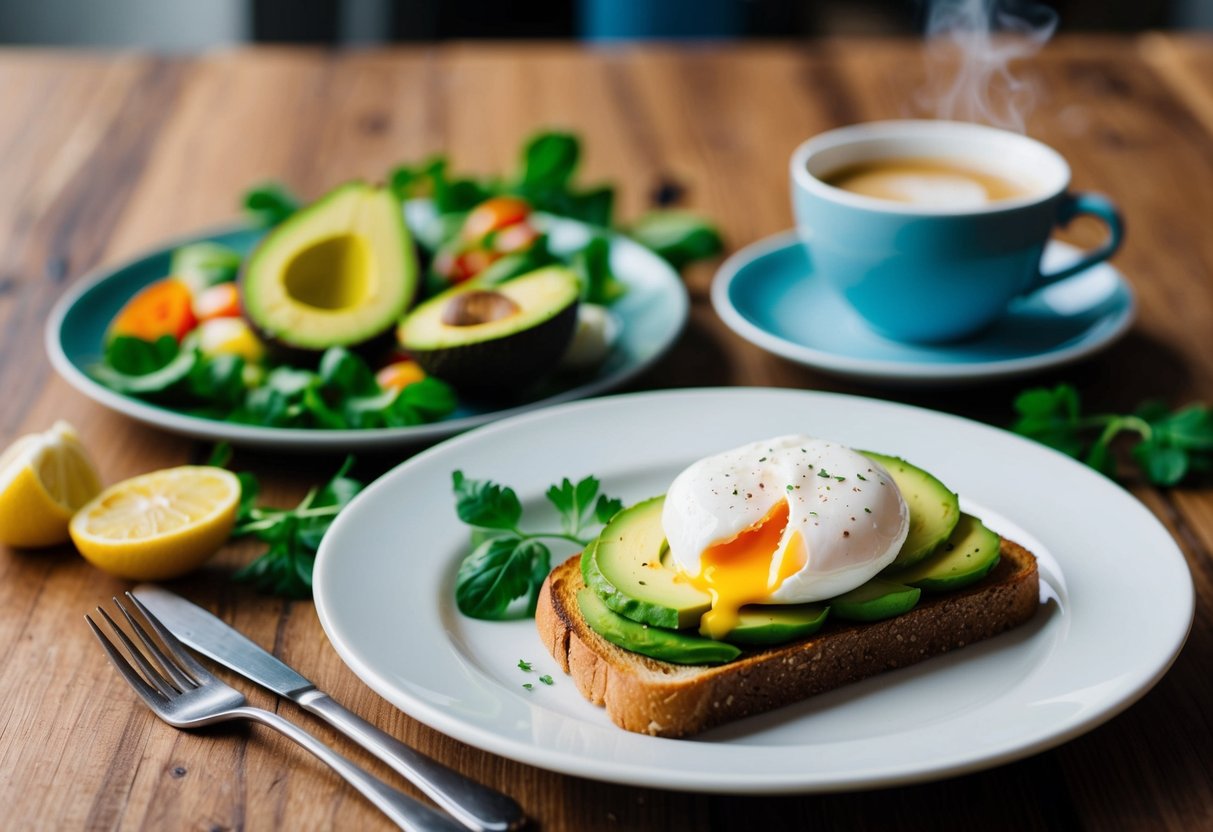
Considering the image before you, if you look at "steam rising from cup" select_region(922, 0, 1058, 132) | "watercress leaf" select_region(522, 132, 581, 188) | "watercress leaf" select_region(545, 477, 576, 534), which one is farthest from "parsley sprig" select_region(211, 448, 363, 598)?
"steam rising from cup" select_region(922, 0, 1058, 132)

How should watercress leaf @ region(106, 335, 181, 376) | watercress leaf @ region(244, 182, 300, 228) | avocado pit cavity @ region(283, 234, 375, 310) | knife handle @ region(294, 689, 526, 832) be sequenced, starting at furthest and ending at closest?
watercress leaf @ region(244, 182, 300, 228) < avocado pit cavity @ region(283, 234, 375, 310) < watercress leaf @ region(106, 335, 181, 376) < knife handle @ region(294, 689, 526, 832)

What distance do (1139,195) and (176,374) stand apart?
5.66 feet

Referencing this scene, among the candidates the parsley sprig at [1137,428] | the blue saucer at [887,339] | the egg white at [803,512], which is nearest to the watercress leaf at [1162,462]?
the parsley sprig at [1137,428]

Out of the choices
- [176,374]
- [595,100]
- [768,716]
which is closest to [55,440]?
[176,374]

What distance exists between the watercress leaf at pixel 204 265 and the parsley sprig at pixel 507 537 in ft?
2.35

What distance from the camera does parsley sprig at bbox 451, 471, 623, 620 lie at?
3.93ft

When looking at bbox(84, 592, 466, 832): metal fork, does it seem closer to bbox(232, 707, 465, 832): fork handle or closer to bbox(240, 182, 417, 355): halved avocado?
bbox(232, 707, 465, 832): fork handle

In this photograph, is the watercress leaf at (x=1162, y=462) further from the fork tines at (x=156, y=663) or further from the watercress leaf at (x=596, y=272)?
the fork tines at (x=156, y=663)

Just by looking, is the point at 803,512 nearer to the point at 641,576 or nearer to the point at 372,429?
the point at 641,576

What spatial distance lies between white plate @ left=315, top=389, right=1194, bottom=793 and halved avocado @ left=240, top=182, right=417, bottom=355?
1.12 feet

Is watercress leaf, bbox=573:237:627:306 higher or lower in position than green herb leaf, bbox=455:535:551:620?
lower

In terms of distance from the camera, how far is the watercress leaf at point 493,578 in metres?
1.19

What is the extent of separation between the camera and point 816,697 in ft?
3.63

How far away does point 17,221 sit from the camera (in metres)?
2.29
